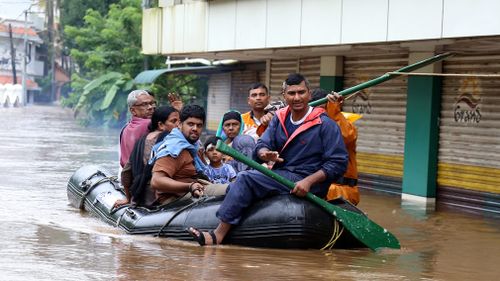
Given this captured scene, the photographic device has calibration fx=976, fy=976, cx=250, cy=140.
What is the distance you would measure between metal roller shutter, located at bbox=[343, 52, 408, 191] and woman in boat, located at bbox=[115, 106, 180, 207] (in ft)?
22.7

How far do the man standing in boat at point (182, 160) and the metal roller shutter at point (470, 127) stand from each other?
19.2 feet

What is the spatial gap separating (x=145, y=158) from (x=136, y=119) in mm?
961

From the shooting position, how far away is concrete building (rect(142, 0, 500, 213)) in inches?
514

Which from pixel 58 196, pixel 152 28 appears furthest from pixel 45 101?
pixel 58 196

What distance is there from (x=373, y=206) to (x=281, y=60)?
23.1ft

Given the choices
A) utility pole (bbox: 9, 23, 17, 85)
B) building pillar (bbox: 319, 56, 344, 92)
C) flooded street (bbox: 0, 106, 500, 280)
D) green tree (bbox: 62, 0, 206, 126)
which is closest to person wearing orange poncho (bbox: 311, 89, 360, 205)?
flooded street (bbox: 0, 106, 500, 280)

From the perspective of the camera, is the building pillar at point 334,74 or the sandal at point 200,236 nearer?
the sandal at point 200,236

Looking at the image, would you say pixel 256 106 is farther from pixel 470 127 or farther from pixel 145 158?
pixel 470 127

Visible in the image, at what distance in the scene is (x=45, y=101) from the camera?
76625mm

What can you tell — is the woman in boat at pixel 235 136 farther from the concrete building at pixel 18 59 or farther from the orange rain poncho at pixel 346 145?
the concrete building at pixel 18 59

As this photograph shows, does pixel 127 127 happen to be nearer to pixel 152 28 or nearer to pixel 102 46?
pixel 152 28

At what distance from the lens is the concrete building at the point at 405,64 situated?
1306cm

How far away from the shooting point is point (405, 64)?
1605cm

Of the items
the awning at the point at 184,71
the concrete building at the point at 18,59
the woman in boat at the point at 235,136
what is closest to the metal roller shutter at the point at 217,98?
the awning at the point at 184,71
